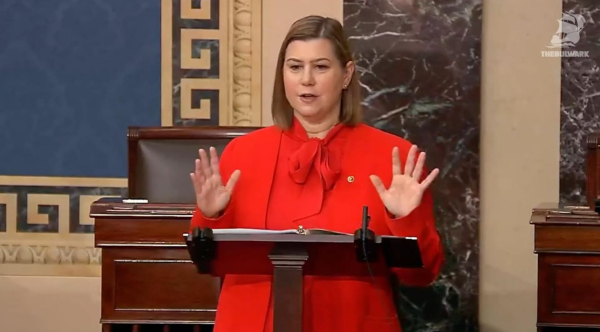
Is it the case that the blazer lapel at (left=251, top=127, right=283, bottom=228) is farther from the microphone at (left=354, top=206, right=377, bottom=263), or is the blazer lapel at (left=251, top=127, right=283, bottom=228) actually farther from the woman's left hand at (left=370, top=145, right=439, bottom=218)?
the microphone at (left=354, top=206, right=377, bottom=263)

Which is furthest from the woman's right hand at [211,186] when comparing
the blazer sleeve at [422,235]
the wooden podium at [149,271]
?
the wooden podium at [149,271]

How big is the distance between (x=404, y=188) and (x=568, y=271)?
1.42m

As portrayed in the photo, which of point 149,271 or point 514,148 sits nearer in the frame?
point 149,271

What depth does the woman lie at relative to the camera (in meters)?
2.30

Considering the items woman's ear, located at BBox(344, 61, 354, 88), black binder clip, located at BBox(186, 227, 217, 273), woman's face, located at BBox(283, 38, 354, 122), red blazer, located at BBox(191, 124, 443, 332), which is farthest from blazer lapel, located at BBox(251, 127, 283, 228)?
black binder clip, located at BBox(186, 227, 217, 273)

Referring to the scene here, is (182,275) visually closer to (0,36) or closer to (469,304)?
(469,304)

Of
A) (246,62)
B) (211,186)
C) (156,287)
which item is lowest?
(156,287)

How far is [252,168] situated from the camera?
251 centimetres

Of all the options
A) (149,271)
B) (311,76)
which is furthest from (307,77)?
(149,271)

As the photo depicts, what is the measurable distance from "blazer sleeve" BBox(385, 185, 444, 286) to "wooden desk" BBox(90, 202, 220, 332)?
124 cm

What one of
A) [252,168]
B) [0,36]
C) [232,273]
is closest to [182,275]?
[252,168]

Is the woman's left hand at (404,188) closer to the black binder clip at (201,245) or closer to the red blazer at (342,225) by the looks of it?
the red blazer at (342,225)

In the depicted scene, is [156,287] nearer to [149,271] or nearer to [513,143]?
[149,271]

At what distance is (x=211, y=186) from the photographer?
2.38 metres
